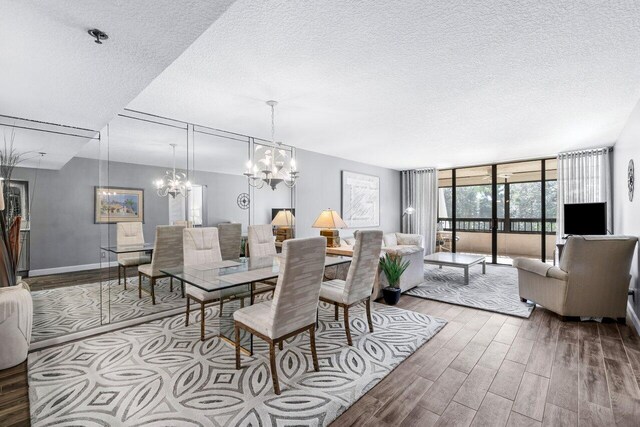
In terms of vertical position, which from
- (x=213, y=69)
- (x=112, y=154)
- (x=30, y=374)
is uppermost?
(x=213, y=69)

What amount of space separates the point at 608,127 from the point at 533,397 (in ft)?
13.2

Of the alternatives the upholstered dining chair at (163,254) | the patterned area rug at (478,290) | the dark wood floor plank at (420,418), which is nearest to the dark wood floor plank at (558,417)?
the dark wood floor plank at (420,418)

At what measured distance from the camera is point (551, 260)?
6.18 meters

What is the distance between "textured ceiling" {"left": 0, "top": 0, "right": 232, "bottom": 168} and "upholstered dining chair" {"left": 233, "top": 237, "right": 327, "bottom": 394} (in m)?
1.34

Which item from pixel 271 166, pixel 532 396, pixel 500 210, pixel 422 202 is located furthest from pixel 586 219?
pixel 271 166

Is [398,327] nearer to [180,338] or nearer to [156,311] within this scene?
[180,338]

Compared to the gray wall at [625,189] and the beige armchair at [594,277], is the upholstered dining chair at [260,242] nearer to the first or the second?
the beige armchair at [594,277]

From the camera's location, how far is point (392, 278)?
3758 millimetres

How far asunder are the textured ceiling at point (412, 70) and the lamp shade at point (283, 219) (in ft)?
4.18

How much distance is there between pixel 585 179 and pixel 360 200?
13.5ft

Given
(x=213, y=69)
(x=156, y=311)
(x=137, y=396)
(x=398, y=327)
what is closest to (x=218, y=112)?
(x=213, y=69)

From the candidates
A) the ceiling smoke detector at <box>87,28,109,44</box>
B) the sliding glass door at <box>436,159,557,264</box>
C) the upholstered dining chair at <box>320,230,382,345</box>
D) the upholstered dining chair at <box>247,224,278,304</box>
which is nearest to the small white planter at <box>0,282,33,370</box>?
the upholstered dining chair at <box>247,224,278,304</box>

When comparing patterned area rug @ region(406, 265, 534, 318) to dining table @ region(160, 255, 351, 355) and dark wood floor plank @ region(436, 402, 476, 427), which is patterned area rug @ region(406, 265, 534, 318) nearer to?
dining table @ region(160, 255, 351, 355)

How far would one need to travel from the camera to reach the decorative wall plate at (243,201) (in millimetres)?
4152
